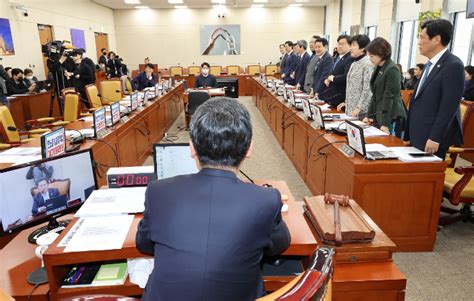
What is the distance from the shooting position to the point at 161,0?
37.5 feet

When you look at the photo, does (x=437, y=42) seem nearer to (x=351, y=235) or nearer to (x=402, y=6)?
(x=351, y=235)

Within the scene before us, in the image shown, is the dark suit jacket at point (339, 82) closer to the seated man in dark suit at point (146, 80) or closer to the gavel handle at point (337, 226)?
the gavel handle at point (337, 226)

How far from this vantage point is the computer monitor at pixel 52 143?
2.05 metres

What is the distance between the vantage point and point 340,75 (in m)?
4.20

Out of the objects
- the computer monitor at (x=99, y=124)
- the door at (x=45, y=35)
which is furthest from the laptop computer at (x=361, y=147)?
the door at (x=45, y=35)

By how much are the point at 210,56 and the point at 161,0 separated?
306cm

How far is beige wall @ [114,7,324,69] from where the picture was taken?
13586 millimetres

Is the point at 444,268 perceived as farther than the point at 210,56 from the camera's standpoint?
No

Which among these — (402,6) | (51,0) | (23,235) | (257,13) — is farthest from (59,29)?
(23,235)

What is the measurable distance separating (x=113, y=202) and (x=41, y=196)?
28 cm

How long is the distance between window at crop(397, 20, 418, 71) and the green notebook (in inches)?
313

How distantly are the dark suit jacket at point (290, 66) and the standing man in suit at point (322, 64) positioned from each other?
2177 mm

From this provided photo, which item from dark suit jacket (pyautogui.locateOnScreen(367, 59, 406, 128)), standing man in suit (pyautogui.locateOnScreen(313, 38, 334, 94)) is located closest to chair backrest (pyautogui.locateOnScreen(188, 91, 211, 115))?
standing man in suit (pyautogui.locateOnScreen(313, 38, 334, 94))

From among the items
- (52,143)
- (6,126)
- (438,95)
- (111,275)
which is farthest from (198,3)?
(111,275)
